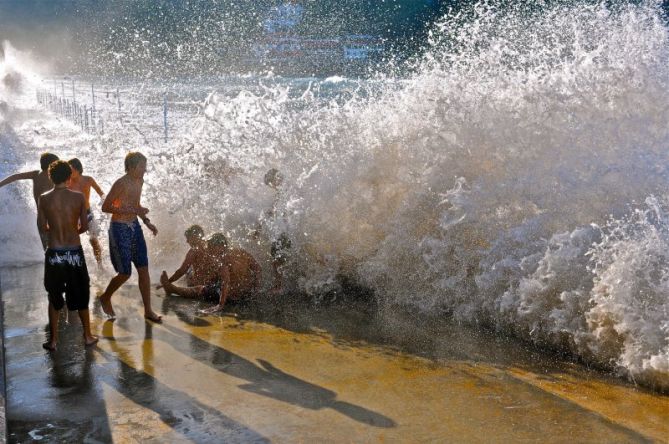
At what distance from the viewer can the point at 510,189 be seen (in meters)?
7.76

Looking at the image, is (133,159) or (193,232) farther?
(193,232)

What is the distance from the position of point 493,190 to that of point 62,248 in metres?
4.08

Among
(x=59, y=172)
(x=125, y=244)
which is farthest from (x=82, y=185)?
(x=59, y=172)

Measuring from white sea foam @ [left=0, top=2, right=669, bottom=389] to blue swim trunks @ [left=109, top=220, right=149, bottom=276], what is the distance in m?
1.90

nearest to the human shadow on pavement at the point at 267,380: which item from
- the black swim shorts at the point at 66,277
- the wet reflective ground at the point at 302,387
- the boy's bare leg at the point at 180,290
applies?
the wet reflective ground at the point at 302,387

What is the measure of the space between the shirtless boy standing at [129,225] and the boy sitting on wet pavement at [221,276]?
812mm

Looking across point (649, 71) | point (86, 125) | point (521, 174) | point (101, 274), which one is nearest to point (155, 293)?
point (101, 274)

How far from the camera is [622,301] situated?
592 cm

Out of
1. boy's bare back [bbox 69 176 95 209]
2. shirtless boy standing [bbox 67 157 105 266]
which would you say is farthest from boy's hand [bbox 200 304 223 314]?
boy's bare back [bbox 69 176 95 209]

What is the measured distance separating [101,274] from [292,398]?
4.22 m

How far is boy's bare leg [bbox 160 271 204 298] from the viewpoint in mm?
7711

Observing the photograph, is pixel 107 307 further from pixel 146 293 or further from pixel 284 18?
pixel 284 18

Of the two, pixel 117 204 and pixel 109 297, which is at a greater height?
pixel 117 204

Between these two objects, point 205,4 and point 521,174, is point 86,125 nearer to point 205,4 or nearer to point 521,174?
point 521,174
